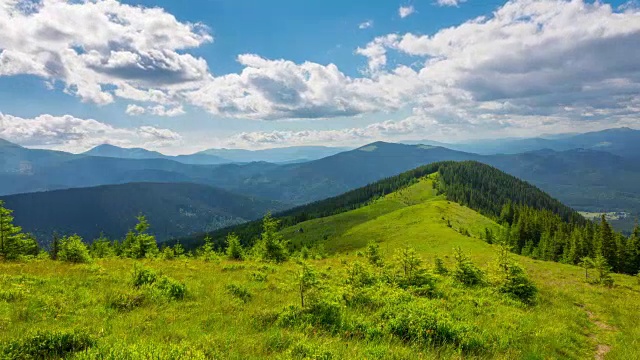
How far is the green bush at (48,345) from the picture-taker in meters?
6.85

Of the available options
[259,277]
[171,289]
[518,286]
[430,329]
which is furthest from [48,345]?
[518,286]

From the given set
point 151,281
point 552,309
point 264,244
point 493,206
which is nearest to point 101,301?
A: point 151,281

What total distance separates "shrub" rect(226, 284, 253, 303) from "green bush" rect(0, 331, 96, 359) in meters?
7.05

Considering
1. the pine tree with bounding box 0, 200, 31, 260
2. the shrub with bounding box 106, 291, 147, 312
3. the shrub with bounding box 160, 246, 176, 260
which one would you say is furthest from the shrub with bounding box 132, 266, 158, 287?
the pine tree with bounding box 0, 200, 31, 260

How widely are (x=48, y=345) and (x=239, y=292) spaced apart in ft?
27.1

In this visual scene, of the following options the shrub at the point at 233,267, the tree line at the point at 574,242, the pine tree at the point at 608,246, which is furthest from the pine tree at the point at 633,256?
the shrub at the point at 233,267

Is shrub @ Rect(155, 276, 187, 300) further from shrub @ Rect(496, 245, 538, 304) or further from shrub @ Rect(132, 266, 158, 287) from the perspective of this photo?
shrub @ Rect(496, 245, 538, 304)

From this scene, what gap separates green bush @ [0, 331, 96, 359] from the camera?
6.85 metres

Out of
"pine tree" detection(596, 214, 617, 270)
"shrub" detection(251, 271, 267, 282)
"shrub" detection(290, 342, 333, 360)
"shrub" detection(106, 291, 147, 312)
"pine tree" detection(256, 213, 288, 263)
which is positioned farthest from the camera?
"pine tree" detection(596, 214, 617, 270)

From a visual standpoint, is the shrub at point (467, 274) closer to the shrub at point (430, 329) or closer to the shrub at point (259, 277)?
the shrub at point (430, 329)

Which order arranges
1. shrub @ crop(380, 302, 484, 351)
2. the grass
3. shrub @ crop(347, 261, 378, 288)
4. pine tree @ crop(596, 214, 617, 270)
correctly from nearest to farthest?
the grass
shrub @ crop(380, 302, 484, 351)
shrub @ crop(347, 261, 378, 288)
pine tree @ crop(596, 214, 617, 270)

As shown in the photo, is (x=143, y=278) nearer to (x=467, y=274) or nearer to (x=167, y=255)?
(x=467, y=274)

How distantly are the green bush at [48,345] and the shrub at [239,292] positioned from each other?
7054 millimetres

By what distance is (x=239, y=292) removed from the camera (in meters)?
15.0
